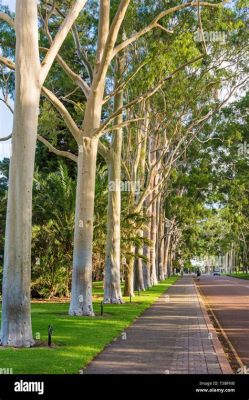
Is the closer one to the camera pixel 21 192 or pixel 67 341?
pixel 21 192

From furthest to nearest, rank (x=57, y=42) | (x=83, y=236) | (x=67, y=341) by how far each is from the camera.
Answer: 1. (x=83, y=236)
2. (x=57, y=42)
3. (x=67, y=341)

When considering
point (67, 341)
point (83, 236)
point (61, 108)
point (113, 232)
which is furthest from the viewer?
point (113, 232)

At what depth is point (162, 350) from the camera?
39.5 feet

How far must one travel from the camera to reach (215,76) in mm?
28641

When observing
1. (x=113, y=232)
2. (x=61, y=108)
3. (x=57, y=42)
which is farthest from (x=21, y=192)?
(x=113, y=232)

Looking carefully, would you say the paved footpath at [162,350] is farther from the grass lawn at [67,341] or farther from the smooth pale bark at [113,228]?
the smooth pale bark at [113,228]

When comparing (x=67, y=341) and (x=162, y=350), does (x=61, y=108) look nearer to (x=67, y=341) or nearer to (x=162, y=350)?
(x=67, y=341)

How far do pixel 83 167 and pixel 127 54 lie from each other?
8476 mm

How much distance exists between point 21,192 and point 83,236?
6931 millimetres

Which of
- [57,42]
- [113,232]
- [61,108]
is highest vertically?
[57,42]

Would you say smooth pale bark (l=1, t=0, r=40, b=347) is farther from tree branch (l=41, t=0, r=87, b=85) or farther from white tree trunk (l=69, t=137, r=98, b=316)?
white tree trunk (l=69, t=137, r=98, b=316)

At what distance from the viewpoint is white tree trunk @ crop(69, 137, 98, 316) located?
1898 centimetres

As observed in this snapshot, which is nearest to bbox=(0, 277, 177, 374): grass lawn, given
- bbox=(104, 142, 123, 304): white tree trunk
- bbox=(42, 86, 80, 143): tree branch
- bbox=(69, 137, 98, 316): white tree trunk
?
bbox=(69, 137, 98, 316): white tree trunk
